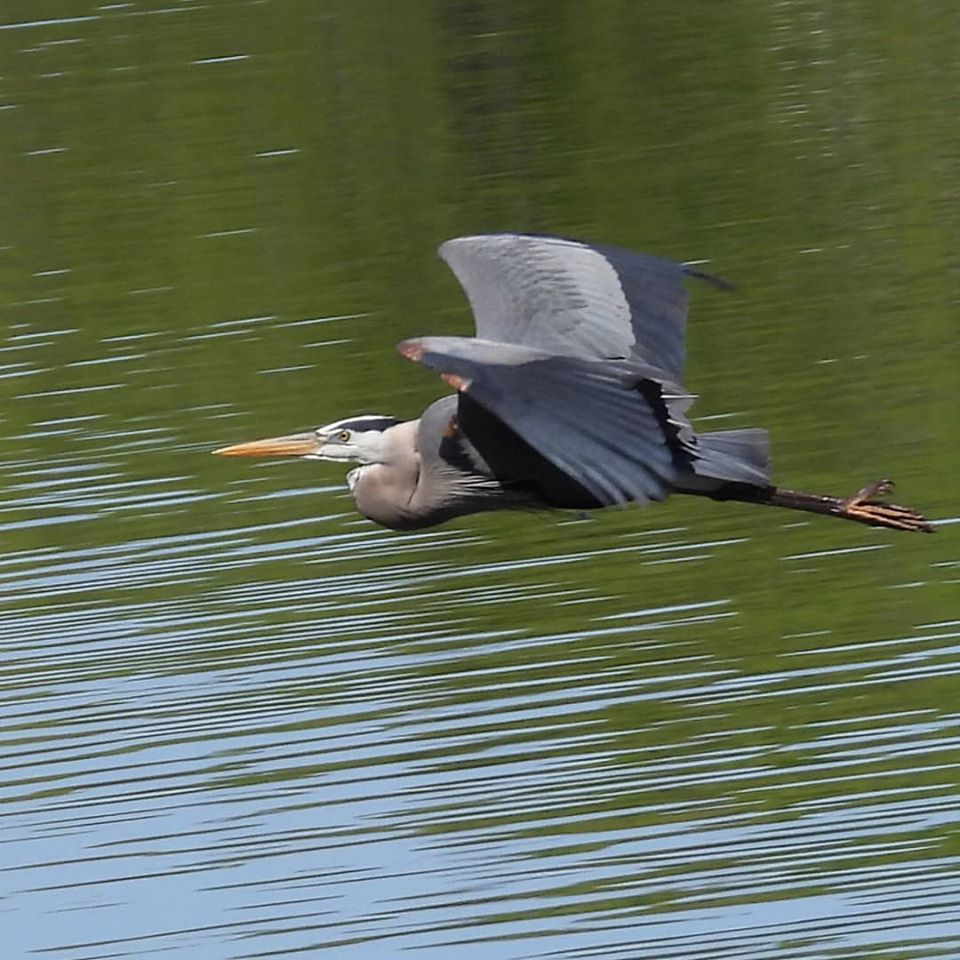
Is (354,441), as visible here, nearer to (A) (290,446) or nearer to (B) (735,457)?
(A) (290,446)

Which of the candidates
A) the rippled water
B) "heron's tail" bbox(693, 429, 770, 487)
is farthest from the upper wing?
the rippled water

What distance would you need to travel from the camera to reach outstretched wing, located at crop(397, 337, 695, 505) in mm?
6191

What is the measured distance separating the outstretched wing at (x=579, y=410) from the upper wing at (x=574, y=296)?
0.46m

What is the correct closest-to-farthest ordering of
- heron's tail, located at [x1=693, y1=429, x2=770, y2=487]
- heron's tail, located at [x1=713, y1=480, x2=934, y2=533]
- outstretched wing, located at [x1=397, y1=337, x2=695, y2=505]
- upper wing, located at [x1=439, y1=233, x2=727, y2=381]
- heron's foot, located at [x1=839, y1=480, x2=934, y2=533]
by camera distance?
outstretched wing, located at [x1=397, y1=337, x2=695, y2=505] → heron's tail, located at [x1=693, y1=429, x2=770, y2=487] → upper wing, located at [x1=439, y1=233, x2=727, y2=381] → heron's tail, located at [x1=713, y1=480, x2=934, y2=533] → heron's foot, located at [x1=839, y1=480, x2=934, y2=533]

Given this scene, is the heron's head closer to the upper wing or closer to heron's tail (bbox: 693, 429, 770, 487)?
the upper wing

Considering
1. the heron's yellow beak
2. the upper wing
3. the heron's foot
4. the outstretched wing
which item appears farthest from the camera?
the heron's yellow beak

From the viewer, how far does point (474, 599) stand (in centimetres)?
1077

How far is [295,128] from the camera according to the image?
21.3 meters

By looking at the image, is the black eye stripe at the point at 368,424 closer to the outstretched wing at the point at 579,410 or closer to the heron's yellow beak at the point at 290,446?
the heron's yellow beak at the point at 290,446

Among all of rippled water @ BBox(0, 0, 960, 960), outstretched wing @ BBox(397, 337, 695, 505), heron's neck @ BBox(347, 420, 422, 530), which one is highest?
outstretched wing @ BBox(397, 337, 695, 505)

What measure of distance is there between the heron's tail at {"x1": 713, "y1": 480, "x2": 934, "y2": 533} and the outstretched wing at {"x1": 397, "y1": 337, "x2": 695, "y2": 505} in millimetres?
815

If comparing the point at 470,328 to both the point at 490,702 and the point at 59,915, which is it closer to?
the point at 490,702

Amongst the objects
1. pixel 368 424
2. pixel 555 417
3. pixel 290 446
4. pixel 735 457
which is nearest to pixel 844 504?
pixel 735 457

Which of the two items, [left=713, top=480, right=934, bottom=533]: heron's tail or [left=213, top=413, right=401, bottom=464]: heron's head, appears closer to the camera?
[left=713, top=480, right=934, bottom=533]: heron's tail
